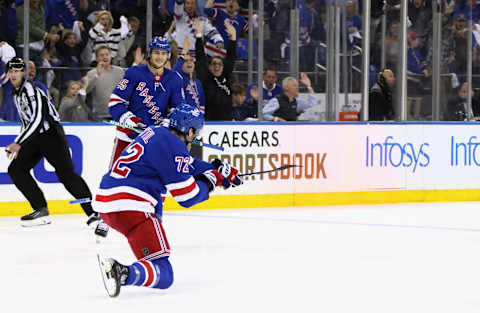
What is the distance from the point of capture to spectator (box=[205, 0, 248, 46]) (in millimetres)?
9430

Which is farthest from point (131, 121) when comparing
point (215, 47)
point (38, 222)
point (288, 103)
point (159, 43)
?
point (288, 103)

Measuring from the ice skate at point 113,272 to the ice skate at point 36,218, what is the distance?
318 centimetres

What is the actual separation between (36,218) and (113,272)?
333 cm

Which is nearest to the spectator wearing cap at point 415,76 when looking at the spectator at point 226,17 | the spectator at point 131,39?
the spectator at point 226,17

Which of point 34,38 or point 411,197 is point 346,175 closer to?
point 411,197

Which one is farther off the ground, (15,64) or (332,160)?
(15,64)

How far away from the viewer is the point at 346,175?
9195 millimetres

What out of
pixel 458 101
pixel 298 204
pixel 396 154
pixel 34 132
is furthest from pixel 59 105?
pixel 458 101

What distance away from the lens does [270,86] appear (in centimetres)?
942

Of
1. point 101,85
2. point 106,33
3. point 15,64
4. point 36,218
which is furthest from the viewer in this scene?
point 106,33

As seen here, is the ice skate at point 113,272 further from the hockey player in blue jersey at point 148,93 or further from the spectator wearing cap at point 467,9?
the spectator wearing cap at point 467,9

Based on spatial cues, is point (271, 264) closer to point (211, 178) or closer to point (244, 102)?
point (211, 178)

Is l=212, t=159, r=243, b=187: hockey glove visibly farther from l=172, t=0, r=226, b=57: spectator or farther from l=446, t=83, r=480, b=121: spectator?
l=446, t=83, r=480, b=121: spectator

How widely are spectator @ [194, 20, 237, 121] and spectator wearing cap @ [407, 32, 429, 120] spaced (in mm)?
2170
